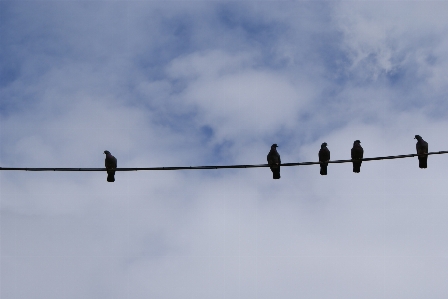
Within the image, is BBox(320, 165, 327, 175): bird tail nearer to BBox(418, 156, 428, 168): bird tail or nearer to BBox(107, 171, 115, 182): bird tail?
BBox(418, 156, 428, 168): bird tail

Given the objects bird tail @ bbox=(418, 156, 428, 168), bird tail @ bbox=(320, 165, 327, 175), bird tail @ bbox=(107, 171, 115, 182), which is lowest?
bird tail @ bbox=(107, 171, 115, 182)

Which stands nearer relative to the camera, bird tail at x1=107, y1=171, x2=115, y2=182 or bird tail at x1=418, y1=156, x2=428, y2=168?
bird tail at x1=107, y1=171, x2=115, y2=182

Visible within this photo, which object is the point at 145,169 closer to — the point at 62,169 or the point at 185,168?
the point at 185,168

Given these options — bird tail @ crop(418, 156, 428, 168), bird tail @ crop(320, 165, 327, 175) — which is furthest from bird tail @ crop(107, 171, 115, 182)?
bird tail @ crop(418, 156, 428, 168)

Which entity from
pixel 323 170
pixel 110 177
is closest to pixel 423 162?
pixel 323 170

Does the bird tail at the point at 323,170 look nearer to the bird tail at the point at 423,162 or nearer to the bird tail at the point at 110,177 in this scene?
the bird tail at the point at 423,162

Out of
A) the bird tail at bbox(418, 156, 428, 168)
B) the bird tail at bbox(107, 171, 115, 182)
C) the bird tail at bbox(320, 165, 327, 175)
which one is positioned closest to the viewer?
the bird tail at bbox(107, 171, 115, 182)

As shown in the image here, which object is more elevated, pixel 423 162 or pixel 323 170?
pixel 423 162

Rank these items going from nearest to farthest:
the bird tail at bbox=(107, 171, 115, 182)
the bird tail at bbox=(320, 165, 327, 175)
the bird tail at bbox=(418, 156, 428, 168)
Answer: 1. the bird tail at bbox=(107, 171, 115, 182)
2. the bird tail at bbox=(418, 156, 428, 168)
3. the bird tail at bbox=(320, 165, 327, 175)

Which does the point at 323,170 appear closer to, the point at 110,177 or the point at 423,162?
the point at 423,162

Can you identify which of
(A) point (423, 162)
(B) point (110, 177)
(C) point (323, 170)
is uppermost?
(A) point (423, 162)

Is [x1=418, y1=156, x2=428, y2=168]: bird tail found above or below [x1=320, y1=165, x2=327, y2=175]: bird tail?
above

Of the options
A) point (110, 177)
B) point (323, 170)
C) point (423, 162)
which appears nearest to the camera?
point (110, 177)

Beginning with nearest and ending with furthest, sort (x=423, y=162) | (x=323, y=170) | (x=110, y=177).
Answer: (x=110, y=177)
(x=423, y=162)
(x=323, y=170)
